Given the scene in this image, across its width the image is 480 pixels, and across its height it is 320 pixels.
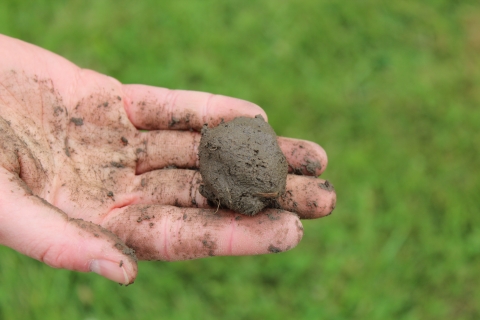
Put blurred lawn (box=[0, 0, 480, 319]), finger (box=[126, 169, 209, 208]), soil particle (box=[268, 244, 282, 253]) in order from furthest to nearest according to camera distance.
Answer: blurred lawn (box=[0, 0, 480, 319]) → finger (box=[126, 169, 209, 208]) → soil particle (box=[268, 244, 282, 253])

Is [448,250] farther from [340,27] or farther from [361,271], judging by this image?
[340,27]

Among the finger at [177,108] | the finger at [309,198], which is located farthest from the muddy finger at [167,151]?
the finger at [309,198]

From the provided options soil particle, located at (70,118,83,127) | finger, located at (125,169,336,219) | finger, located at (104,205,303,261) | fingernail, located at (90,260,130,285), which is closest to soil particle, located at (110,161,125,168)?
finger, located at (125,169,336,219)

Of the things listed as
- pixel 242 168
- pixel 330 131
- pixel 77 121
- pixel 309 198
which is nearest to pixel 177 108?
pixel 77 121

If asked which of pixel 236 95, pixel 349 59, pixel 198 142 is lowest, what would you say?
pixel 198 142

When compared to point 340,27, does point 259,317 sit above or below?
below

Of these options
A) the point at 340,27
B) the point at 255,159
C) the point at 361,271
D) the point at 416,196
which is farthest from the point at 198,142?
the point at 340,27

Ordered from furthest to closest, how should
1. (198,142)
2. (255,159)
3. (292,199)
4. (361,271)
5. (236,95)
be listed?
(236,95) < (361,271) < (198,142) < (292,199) < (255,159)

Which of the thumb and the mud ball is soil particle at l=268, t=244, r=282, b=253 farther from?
the thumb
